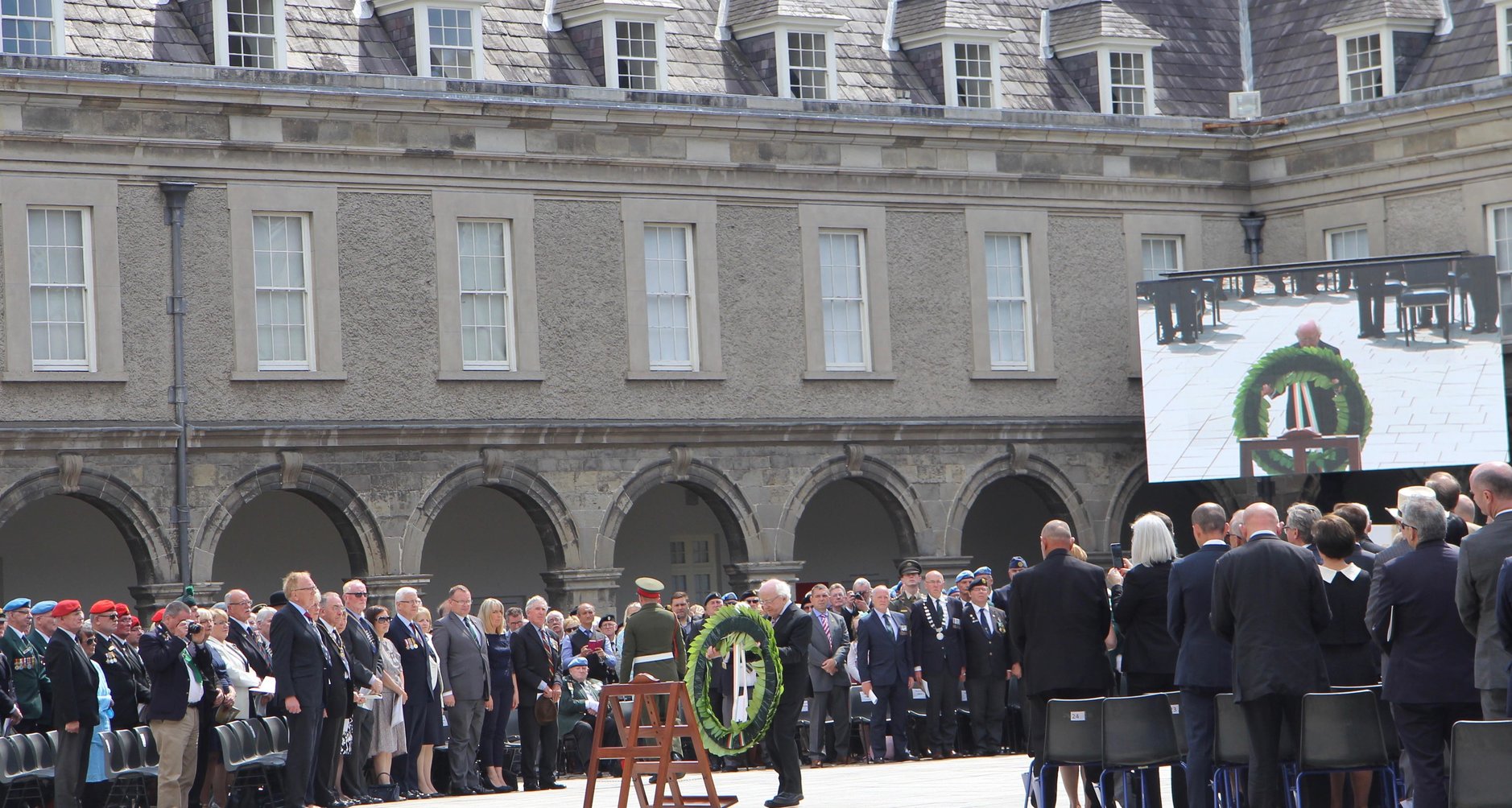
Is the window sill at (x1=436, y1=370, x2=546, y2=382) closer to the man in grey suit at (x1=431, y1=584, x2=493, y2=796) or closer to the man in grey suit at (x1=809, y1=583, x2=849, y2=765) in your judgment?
the man in grey suit at (x1=809, y1=583, x2=849, y2=765)

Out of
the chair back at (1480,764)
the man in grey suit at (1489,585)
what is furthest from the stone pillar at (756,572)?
the chair back at (1480,764)

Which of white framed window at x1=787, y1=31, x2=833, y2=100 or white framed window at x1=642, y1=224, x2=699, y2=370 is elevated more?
white framed window at x1=787, y1=31, x2=833, y2=100

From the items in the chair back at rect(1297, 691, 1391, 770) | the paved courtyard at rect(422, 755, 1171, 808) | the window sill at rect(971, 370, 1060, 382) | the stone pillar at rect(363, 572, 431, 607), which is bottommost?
the paved courtyard at rect(422, 755, 1171, 808)

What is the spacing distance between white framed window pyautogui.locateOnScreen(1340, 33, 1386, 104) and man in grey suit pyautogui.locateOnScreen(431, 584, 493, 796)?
54.7 ft

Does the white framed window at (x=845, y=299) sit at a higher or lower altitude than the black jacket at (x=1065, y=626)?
higher

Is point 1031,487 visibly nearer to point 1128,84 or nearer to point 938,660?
point 1128,84

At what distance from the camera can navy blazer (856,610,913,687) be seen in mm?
20875

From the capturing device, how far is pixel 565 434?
27.2 metres

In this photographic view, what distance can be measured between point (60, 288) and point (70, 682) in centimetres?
967

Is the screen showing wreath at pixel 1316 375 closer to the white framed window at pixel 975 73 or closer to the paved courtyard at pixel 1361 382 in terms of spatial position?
the paved courtyard at pixel 1361 382

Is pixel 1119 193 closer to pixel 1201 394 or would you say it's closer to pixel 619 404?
pixel 1201 394

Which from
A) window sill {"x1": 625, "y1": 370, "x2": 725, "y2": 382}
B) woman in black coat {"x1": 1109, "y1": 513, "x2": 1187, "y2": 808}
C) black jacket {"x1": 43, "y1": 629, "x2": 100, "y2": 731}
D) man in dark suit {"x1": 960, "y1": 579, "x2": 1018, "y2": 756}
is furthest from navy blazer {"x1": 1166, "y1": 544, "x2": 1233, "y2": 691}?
window sill {"x1": 625, "y1": 370, "x2": 725, "y2": 382}

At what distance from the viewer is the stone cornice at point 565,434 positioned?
24.5 meters

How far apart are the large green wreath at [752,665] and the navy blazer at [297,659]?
2704mm
